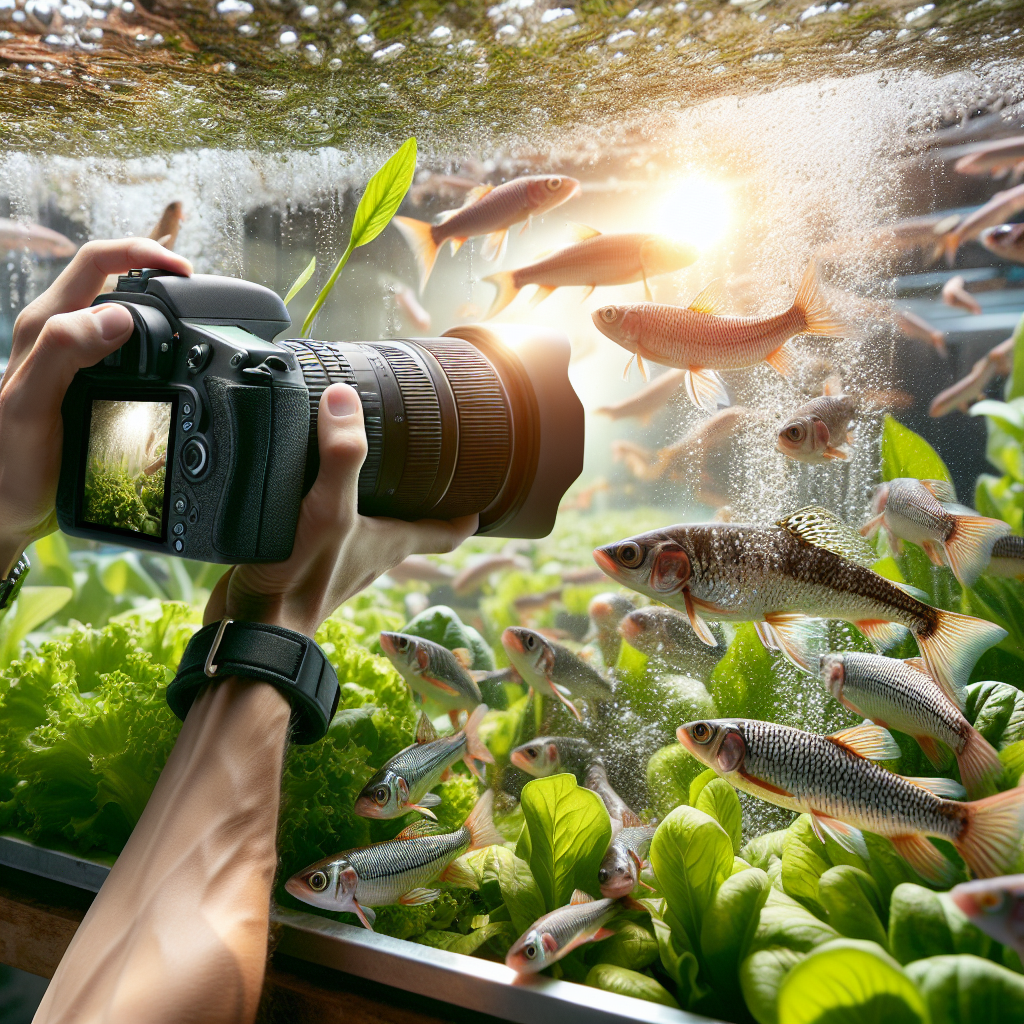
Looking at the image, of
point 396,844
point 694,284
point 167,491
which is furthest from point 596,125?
point 396,844

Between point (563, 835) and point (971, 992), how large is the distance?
33 cm

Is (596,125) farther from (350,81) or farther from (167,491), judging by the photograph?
(167,491)

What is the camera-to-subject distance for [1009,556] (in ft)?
2.33

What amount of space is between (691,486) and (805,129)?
15.8 inches

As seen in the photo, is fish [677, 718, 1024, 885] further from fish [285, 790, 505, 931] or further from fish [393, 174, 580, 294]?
fish [393, 174, 580, 294]

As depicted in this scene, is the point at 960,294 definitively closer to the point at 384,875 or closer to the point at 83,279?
the point at 384,875

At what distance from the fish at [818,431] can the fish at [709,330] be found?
0.07 meters

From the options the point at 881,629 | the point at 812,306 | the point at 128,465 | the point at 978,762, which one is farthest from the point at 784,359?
the point at 128,465

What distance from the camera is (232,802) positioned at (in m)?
0.58

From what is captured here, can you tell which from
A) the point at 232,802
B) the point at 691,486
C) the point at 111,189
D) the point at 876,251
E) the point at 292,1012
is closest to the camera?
the point at 232,802

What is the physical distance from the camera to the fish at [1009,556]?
71 cm

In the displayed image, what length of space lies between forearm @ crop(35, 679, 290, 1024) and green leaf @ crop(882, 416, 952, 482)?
63cm

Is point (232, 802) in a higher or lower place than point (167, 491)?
lower

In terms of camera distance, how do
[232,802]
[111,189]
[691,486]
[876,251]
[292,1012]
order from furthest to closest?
[111,189] → [691,486] → [876,251] → [292,1012] → [232,802]
